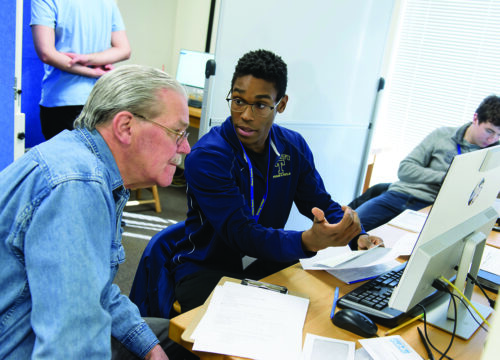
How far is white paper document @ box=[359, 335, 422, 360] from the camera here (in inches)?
38.0

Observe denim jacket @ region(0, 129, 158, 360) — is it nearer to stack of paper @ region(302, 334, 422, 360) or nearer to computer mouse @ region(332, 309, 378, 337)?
stack of paper @ region(302, 334, 422, 360)

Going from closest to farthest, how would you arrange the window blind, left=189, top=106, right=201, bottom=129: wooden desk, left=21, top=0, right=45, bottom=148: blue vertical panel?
1. left=21, top=0, right=45, bottom=148: blue vertical panel
2. the window blind
3. left=189, top=106, right=201, bottom=129: wooden desk

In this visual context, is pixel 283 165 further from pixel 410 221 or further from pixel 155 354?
pixel 155 354

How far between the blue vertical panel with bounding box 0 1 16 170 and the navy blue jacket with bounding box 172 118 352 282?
3.18 feet

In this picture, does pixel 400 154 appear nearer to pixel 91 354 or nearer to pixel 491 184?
pixel 491 184

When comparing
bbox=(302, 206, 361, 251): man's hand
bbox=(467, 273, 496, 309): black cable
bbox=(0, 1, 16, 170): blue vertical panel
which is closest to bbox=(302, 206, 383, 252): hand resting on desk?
bbox=(302, 206, 361, 251): man's hand

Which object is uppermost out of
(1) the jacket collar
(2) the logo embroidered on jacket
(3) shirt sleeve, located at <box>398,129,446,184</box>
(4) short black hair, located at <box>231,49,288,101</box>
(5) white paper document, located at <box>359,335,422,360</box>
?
(4) short black hair, located at <box>231,49,288,101</box>

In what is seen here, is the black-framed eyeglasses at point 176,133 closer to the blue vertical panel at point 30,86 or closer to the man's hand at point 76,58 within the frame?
the man's hand at point 76,58

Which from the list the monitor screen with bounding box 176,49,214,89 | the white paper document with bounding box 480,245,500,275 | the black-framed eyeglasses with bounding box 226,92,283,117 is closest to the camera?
the white paper document with bounding box 480,245,500,275

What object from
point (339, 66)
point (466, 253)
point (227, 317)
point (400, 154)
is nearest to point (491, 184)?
point (466, 253)

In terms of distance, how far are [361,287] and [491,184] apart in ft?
1.50

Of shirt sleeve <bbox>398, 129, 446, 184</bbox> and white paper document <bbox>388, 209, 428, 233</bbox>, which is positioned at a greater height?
shirt sleeve <bbox>398, 129, 446, 184</bbox>

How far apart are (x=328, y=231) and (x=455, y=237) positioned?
1.15 feet

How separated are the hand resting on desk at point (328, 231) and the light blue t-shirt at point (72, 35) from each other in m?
1.65
